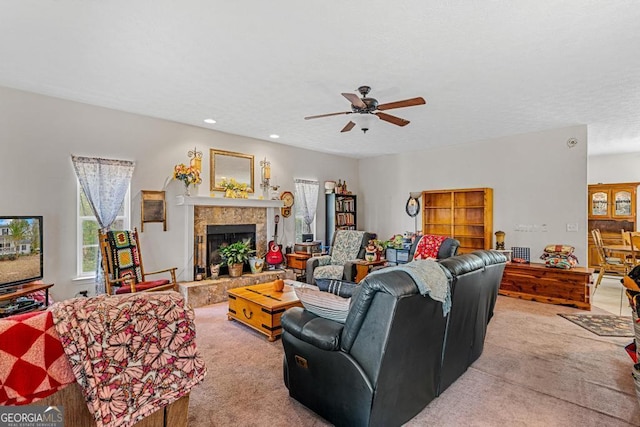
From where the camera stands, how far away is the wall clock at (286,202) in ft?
20.9

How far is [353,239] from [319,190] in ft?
6.25

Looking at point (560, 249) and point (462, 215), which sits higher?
point (462, 215)

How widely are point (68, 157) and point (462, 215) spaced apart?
6487mm

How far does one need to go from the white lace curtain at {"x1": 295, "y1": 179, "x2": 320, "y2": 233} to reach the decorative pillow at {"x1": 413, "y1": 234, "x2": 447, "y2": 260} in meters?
2.47

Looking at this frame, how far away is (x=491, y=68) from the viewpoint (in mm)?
3029

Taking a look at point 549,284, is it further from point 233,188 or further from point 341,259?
point 233,188

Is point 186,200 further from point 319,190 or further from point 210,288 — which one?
point 319,190

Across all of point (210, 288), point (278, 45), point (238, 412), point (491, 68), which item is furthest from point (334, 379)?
point (210, 288)

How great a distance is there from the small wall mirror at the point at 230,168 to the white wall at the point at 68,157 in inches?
4.7

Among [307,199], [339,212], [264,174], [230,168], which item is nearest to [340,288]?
[230,168]

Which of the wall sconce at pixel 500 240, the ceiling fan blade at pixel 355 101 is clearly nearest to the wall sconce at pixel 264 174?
the ceiling fan blade at pixel 355 101

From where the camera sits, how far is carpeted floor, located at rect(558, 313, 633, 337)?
3.63 m

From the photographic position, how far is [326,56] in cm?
281

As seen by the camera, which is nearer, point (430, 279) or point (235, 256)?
point (430, 279)
